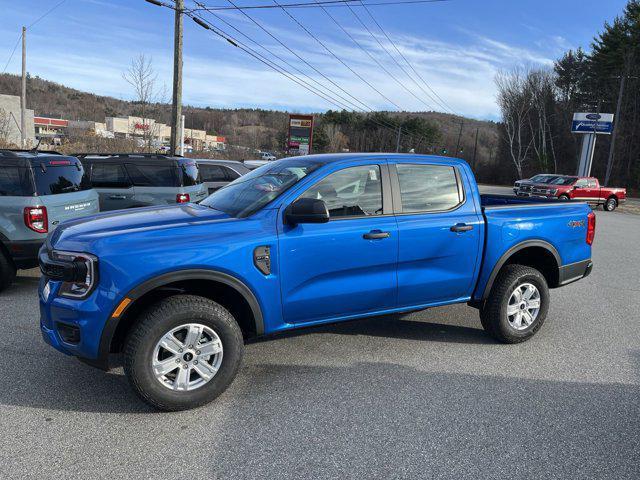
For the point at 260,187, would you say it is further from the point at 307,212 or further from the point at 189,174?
the point at 189,174

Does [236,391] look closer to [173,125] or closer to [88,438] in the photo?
[88,438]

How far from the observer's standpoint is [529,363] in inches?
180

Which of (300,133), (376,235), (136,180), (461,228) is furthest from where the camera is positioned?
(300,133)

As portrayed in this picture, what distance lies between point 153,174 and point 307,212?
654 centimetres

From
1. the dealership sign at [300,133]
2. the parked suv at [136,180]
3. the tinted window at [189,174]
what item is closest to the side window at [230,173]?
the tinted window at [189,174]

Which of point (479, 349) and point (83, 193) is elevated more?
point (83, 193)

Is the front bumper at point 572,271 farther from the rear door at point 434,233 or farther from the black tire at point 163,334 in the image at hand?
the black tire at point 163,334

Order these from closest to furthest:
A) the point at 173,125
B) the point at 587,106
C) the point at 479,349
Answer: the point at 479,349 < the point at 173,125 < the point at 587,106

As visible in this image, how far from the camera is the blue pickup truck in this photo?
3352mm

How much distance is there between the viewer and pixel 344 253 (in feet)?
13.1

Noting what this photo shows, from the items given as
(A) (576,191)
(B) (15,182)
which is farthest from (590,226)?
(A) (576,191)

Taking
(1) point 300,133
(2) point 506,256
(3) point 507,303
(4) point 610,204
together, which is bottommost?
(4) point 610,204

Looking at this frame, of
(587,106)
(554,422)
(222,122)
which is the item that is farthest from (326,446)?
(222,122)

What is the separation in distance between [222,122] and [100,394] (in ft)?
454
